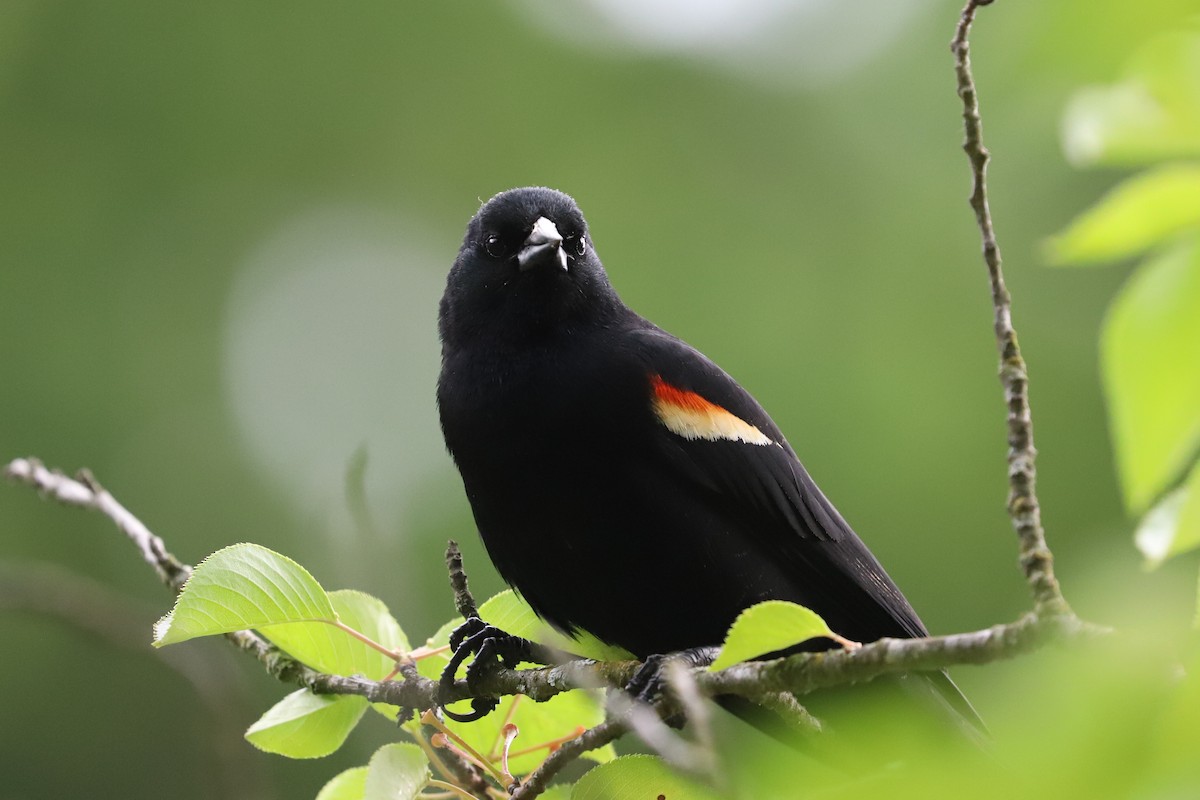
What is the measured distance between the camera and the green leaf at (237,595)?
2471 mm

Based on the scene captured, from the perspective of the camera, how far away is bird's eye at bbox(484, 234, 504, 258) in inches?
164

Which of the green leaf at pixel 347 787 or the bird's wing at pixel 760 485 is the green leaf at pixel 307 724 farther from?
the bird's wing at pixel 760 485

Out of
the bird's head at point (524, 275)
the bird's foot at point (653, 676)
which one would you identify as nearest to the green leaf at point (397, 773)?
the bird's foot at point (653, 676)

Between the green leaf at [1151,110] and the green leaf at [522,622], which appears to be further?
the green leaf at [522,622]

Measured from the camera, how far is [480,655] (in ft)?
10.3

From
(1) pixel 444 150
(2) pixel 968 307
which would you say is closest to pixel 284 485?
(1) pixel 444 150

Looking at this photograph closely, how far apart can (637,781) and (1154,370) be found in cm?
148

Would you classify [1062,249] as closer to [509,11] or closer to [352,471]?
[352,471]

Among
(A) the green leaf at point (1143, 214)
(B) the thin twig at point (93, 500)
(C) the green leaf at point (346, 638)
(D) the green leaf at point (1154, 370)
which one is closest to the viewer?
(D) the green leaf at point (1154, 370)

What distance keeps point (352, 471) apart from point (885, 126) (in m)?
6.95

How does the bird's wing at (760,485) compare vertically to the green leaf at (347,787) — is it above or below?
above

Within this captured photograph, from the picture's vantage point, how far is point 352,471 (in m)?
3.31

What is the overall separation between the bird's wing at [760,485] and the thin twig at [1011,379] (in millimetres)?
1634

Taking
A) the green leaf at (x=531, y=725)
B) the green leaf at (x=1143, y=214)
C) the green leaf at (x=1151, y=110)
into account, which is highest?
the green leaf at (x=1151, y=110)
